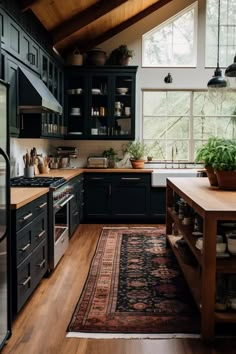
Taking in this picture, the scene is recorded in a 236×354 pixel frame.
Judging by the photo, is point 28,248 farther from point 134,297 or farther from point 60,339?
point 134,297

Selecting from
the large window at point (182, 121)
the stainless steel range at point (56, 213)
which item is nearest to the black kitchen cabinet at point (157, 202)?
the large window at point (182, 121)

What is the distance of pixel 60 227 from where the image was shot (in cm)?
430

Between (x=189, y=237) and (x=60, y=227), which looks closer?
(x=189, y=237)

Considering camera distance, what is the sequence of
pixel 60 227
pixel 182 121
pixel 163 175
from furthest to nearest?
pixel 182 121
pixel 163 175
pixel 60 227

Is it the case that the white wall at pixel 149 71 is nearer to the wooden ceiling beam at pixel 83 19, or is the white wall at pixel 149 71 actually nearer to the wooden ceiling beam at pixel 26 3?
the wooden ceiling beam at pixel 83 19

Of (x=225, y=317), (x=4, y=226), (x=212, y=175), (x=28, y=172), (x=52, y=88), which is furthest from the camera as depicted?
(x=52, y=88)

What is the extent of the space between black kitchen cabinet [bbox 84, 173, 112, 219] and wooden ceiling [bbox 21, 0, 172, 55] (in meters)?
2.13

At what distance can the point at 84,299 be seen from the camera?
3.21 meters

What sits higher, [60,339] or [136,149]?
[136,149]

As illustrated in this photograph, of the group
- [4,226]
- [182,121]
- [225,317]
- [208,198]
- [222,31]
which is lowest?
[225,317]

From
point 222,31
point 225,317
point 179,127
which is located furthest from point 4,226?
point 222,31

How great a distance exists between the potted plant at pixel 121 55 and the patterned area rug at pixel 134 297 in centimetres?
332

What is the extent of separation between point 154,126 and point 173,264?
3399 millimetres

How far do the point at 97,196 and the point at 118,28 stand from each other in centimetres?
292
